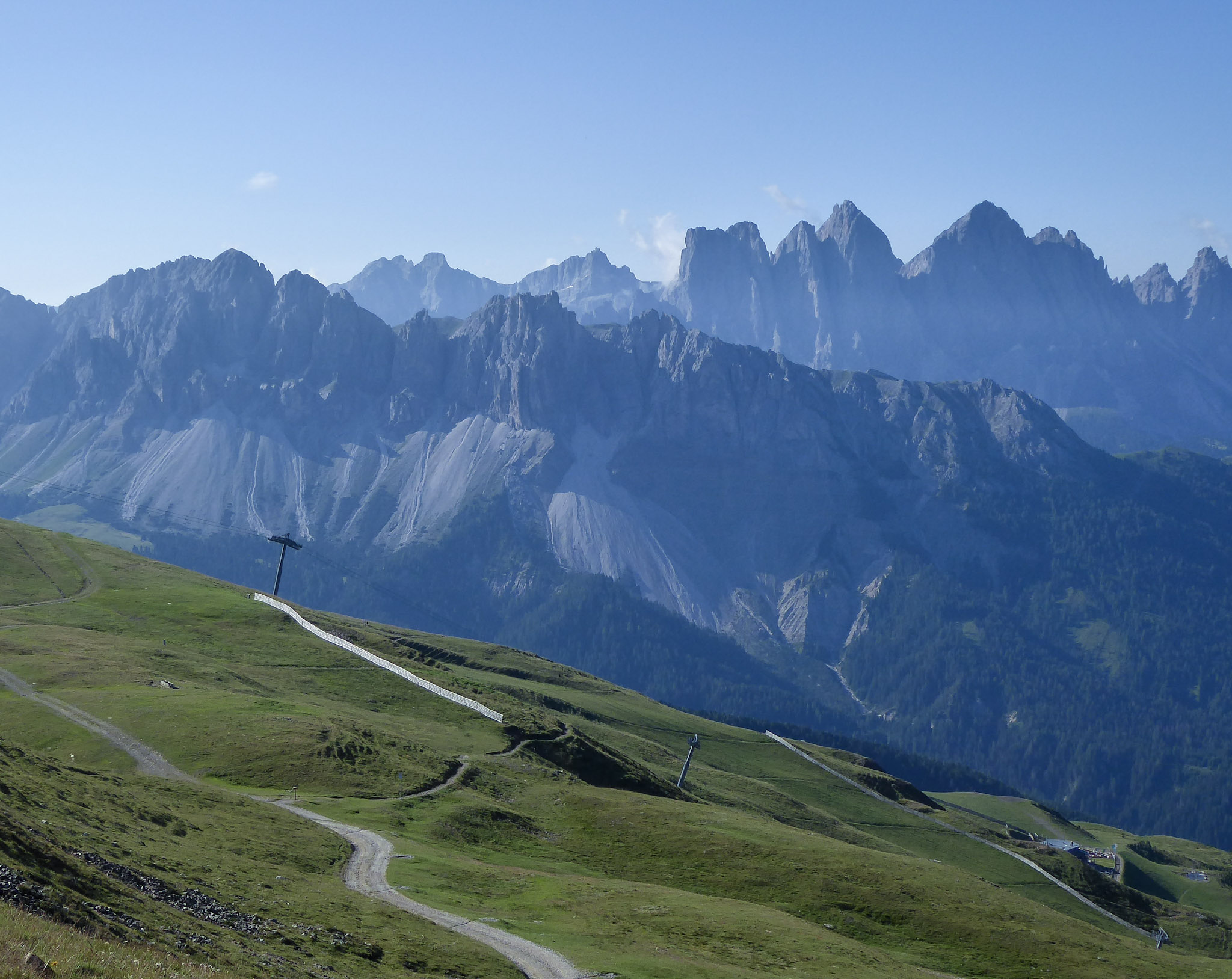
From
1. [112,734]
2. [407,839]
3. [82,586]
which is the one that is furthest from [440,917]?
[82,586]

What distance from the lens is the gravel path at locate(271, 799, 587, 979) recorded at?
47.9 meters

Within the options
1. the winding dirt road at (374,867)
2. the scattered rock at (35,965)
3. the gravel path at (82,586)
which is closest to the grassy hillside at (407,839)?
the winding dirt road at (374,867)

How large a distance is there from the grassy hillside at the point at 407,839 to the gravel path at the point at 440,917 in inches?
43.9

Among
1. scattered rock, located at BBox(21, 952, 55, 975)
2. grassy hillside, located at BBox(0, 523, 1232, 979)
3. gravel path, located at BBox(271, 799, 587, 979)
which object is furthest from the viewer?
gravel path, located at BBox(271, 799, 587, 979)

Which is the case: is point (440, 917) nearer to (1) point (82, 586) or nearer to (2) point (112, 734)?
(2) point (112, 734)

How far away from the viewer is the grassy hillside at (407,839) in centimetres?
4250

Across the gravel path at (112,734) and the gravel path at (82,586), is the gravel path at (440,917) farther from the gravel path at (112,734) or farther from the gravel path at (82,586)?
the gravel path at (82,586)

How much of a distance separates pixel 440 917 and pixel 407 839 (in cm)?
1757

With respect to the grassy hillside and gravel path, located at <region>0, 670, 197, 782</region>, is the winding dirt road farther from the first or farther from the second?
the grassy hillside

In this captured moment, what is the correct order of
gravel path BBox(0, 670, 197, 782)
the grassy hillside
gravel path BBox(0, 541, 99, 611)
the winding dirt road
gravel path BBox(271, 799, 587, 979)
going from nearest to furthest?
the grassy hillside
gravel path BBox(271, 799, 587, 979)
the winding dirt road
gravel path BBox(0, 670, 197, 782)
gravel path BBox(0, 541, 99, 611)

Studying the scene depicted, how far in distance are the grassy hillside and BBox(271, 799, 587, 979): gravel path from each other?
3.66ft

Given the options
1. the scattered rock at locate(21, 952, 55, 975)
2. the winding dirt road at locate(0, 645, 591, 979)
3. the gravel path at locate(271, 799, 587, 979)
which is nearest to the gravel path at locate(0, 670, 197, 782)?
the winding dirt road at locate(0, 645, 591, 979)

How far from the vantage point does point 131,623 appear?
138625mm

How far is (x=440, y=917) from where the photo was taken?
171 feet
